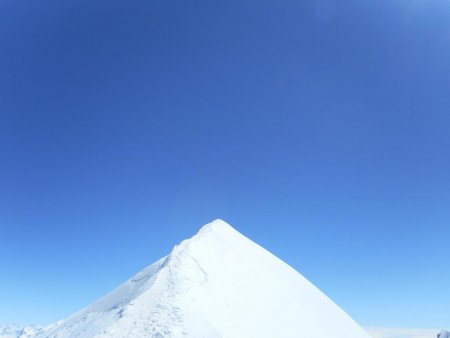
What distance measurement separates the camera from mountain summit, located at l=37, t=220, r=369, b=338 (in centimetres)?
1733

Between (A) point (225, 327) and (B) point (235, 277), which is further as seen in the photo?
(B) point (235, 277)

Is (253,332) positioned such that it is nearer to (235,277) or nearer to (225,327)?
(225,327)

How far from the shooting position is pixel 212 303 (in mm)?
19219

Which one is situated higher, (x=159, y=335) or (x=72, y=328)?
(x=72, y=328)

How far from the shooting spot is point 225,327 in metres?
17.3

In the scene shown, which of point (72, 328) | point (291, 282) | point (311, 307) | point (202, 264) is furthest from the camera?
point (291, 282)

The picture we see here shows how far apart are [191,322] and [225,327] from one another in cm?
175

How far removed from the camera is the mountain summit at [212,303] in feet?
56.9

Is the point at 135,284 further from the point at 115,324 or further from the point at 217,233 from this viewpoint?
the point at 217,233

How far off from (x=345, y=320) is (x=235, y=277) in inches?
529

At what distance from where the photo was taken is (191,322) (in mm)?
17047

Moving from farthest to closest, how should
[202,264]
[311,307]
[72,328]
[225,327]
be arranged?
[311,307] < [202,264] < [72,328] < [225,327]

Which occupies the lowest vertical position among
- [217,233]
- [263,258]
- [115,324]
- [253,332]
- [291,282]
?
[253,332]

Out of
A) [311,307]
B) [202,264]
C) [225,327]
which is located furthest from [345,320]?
[225,327]
